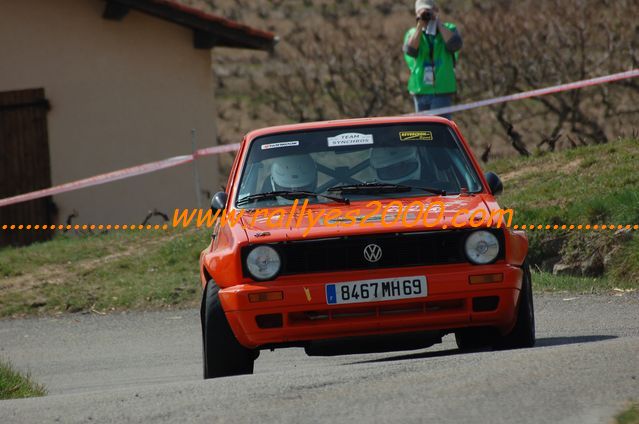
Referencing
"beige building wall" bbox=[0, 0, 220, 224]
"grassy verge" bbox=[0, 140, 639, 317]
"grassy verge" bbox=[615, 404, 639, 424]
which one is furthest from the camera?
"beige building wall" bbox=[0, 0, 220, 224]

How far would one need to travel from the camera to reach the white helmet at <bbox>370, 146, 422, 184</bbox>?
9391mm

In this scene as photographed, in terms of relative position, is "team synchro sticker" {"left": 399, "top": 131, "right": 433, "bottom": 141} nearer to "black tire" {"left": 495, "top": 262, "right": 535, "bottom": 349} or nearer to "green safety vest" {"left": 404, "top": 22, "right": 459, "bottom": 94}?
"black tire" {"left": 495, "top": 262, "right": 535, "bottom": 349}

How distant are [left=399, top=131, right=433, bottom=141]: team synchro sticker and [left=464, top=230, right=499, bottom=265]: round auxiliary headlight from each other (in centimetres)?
144

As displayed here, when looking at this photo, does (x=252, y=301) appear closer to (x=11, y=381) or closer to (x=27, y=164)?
(x=11, y=381)

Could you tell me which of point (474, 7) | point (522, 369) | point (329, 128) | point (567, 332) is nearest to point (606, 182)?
point (567, 332)

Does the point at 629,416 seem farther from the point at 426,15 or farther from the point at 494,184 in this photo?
the point at 426,15

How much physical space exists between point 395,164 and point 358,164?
10.1 inches

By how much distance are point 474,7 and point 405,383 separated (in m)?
18.5

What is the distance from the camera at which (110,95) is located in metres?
21.5

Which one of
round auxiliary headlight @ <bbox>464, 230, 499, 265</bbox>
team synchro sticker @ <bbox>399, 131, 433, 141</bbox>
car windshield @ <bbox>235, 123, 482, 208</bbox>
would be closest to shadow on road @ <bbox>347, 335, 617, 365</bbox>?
car windshield @ <bbox>235, 123, 482, 208</bbox>

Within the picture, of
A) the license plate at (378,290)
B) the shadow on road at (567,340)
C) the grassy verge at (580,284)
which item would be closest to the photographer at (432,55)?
the grassy verge at (580,284)

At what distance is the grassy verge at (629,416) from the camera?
5.91 meters

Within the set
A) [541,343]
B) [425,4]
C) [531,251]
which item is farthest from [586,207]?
[541,343]

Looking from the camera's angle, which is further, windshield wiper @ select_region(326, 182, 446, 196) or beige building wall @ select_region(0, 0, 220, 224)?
beige building wall @ select_region(0, 0, 220, 224)
